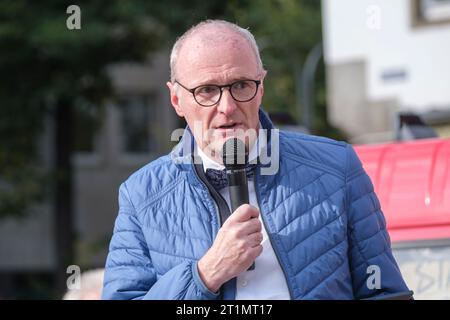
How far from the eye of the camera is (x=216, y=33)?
2.98 metres

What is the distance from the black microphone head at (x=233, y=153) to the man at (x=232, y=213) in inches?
1.0

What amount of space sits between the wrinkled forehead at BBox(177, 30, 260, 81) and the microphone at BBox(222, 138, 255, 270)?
0.55ft

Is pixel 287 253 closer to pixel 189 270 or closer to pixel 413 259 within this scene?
pixel 189 270

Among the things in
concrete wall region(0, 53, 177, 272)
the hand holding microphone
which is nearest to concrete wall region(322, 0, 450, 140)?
concrete wall region(0, 53, 177, 272)

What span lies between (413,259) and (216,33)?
1510mm

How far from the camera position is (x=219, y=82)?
2904 mm

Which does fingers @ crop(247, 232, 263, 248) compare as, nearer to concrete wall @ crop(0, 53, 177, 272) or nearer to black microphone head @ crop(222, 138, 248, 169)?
black microphone head @ crop(222, 138, 248, 169)

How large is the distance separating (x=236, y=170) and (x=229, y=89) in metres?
0.20

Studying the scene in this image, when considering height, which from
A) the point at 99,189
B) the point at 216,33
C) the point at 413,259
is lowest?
the point at 99,189

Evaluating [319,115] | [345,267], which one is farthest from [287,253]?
[319,115]

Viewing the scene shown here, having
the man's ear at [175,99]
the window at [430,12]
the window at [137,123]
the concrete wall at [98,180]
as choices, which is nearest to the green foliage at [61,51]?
the window at [430,12]

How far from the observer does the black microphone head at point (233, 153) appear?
2871mm

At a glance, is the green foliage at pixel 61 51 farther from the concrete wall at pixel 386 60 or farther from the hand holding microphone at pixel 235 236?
the hand holding microphone at pixel 235 236

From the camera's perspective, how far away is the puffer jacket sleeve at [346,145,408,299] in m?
3.04
